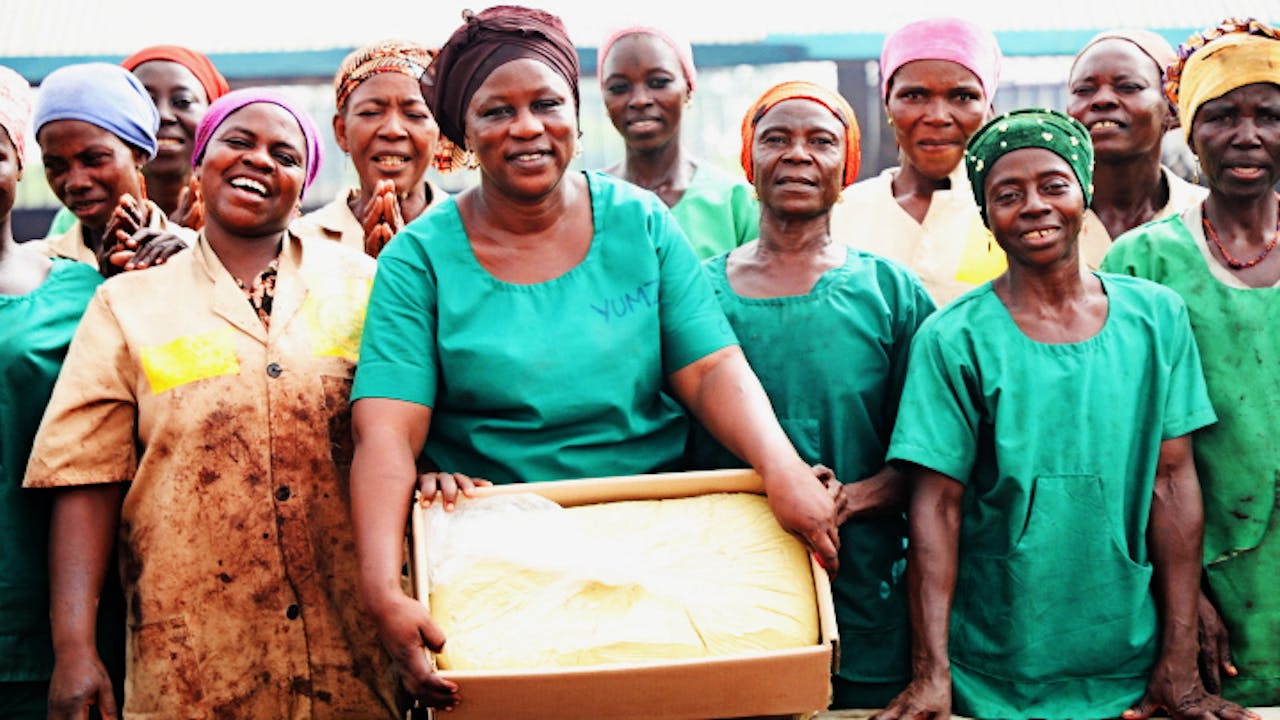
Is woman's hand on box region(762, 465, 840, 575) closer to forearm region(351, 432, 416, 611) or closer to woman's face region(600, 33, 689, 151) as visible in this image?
forearm region(351, 432, 416, 611)

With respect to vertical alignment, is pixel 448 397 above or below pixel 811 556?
above

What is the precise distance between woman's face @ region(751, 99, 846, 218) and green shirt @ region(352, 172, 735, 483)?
580 millimetres

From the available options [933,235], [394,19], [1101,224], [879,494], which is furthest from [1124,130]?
[394,19]

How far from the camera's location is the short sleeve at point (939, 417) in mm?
3059

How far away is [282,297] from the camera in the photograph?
3.15 meters

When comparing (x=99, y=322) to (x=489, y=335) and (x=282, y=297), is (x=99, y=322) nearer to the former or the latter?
(x=282, y=297)

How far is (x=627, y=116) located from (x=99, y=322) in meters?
2.04

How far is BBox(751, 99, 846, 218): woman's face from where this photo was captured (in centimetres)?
343

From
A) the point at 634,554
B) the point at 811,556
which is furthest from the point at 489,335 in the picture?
the point at 811,556

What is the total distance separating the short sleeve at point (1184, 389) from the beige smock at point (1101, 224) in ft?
2.84

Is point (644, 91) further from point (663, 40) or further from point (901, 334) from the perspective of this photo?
point (901, 334)

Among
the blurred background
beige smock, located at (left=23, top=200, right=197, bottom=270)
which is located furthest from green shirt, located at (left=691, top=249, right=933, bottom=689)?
the blurred background

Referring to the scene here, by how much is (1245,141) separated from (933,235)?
3.06 feet

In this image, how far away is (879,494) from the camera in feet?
10.5
